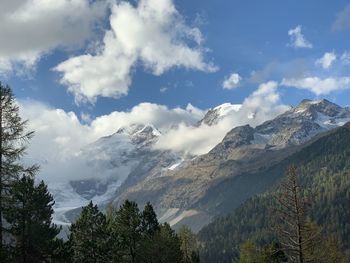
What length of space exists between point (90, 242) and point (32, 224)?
11.3 metres

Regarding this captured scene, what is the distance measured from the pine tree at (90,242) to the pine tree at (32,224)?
6.83 m

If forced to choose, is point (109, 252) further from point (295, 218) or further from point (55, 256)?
point (295, 218)

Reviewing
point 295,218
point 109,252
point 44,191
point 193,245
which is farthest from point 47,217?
point 193,245

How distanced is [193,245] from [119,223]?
111 ft

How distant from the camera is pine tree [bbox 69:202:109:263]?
179ft

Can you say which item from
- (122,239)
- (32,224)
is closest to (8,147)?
(32,224)

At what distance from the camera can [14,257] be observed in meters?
41.8

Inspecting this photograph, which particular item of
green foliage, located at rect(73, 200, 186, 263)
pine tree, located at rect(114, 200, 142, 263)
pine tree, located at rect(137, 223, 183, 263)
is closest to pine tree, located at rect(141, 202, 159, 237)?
green foliage, located at rect(73, 200, 186, 263)


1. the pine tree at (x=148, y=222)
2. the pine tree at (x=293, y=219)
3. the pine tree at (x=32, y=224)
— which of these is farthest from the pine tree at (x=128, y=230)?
the pine tree at (x=293, y=219)

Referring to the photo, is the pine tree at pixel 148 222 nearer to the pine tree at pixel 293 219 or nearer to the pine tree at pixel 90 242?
the pine tree at pixel 90 242

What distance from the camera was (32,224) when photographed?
45.3 meters

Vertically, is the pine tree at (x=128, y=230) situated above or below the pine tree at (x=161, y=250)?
above

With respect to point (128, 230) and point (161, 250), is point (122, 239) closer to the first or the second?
point (128, 230)

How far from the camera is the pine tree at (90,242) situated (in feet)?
179
